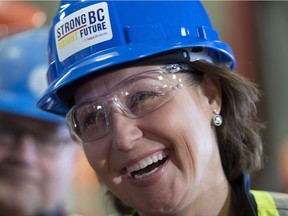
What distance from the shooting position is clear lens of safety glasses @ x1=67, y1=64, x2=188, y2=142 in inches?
63.0

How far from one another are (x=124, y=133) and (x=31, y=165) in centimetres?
138

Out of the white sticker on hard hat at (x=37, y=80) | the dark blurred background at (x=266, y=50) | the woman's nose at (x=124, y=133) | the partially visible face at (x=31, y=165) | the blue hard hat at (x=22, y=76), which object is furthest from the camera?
the dark blurred background at (x=266, y=50)

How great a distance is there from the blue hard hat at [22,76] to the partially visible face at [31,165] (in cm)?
6

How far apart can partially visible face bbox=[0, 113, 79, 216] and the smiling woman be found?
102 cm

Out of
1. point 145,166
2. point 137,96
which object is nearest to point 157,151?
point 145,166

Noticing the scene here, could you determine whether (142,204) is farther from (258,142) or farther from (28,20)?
(28,20)

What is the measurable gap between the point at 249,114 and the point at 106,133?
0.71m

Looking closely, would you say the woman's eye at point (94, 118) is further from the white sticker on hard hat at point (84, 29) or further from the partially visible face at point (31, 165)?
the partially visible face at point (31, 165)

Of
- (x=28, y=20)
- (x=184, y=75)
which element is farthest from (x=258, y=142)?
(x=28, y=20)

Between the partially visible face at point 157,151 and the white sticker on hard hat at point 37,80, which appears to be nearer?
the partially visible face at point 157,151

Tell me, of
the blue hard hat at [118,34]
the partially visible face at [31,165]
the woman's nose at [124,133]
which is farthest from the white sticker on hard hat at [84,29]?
the partially visible face at [31,165]

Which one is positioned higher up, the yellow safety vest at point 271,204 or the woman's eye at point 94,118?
the woman's eye at point 94,118

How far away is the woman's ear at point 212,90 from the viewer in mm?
1766

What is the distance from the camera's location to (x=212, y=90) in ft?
5.88
